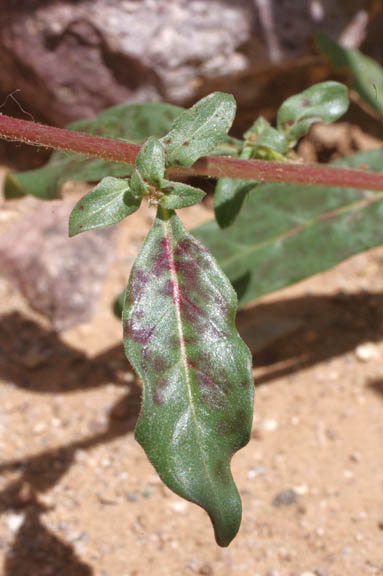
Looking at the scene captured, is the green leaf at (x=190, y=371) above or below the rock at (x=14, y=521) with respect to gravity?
above

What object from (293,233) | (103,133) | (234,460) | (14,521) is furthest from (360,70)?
(14,521)

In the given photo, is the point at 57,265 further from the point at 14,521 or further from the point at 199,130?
the point at 199,130

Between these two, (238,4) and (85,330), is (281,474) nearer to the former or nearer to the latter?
(85,330)

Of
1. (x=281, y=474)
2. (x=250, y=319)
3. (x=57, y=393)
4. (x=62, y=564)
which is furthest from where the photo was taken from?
(x=250, y=319)

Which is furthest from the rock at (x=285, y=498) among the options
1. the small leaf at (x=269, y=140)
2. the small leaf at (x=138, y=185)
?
the small leaf at (x=138, y=185)

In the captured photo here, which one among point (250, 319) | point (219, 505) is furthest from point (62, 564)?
point (250, 319)

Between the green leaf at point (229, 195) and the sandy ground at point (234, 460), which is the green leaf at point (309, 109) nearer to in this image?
the green leaf at point (229, 195)

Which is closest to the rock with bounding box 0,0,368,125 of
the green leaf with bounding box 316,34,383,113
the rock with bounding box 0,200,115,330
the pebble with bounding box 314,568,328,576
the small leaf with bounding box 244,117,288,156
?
the green leaf with bounding box 316,34,383,113

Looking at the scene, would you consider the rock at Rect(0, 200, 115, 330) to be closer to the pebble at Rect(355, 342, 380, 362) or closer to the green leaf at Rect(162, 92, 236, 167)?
the pebble at Rect(355, 342, 380, 362)
